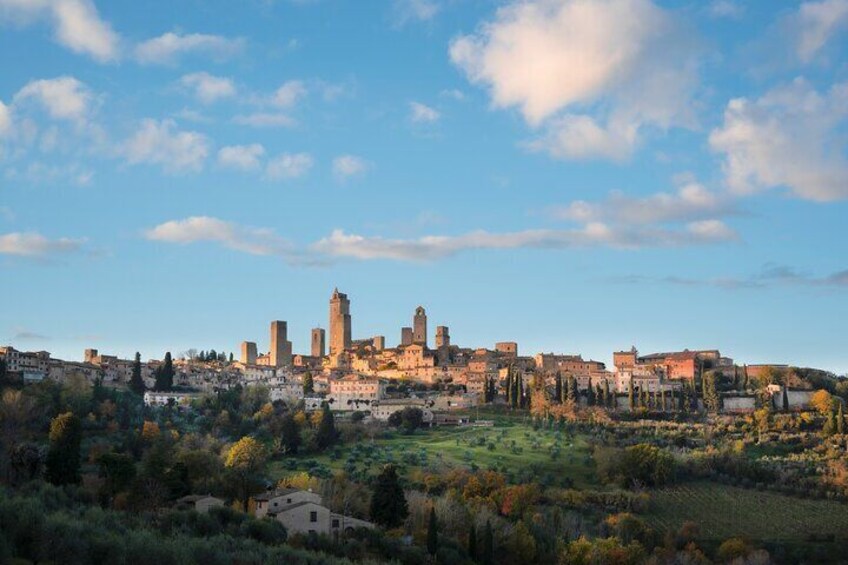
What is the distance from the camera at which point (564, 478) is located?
60.0 m

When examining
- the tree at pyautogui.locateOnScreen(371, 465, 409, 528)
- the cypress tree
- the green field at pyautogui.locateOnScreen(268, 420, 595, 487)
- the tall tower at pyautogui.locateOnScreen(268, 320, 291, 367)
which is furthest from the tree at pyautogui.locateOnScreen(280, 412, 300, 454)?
the tall tower at pyautogui.locateOnScreen(268, 320, 291, 367)

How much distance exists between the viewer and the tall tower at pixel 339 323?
424ft

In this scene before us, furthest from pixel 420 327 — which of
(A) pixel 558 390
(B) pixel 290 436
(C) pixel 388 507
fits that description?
(C) pixel 388 507

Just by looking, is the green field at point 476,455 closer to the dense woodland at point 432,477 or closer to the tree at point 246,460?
the dense woodland at point 432,477

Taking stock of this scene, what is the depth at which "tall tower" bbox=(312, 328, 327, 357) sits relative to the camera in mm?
132750

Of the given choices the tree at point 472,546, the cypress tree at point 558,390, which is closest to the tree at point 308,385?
the cypress tree at point 558,390

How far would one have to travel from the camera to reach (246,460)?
5344cm

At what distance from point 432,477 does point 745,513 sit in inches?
645

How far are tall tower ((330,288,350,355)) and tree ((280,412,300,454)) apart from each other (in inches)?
2346

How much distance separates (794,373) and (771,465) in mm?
38084

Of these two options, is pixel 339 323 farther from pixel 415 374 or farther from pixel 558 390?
pixel 558 390

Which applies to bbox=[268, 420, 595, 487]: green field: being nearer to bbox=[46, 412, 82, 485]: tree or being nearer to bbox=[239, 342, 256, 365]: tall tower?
bbox=[46, 412, 82, 485]: tree

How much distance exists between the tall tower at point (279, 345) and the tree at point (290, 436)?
5658cm

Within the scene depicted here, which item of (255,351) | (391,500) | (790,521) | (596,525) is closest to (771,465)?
(790,521)
